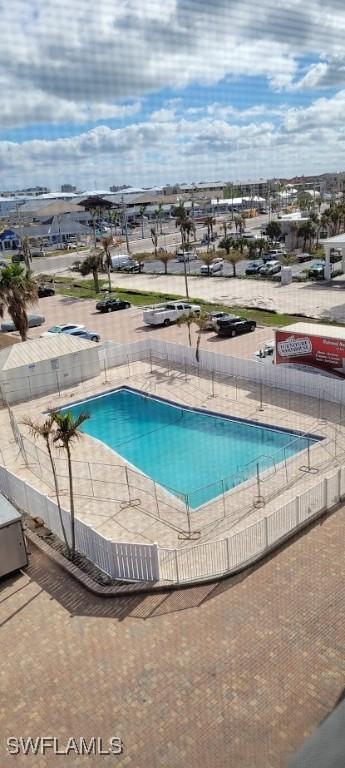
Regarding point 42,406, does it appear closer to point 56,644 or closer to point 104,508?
point 104,508

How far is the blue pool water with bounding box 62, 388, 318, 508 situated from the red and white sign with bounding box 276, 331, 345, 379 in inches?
50.0

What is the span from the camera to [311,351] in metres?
6.23

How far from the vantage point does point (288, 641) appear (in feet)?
8.86

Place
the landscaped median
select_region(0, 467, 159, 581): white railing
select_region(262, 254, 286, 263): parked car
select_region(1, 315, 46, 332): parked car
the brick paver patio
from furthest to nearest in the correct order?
1. select_region(262, 254, 286, 263): parked car
2. select_region(1, 315, 46, 332): parked car
3. the landscaped median
4. select_region(0, 467, 159, 581): white railing
5. the brick paver patio

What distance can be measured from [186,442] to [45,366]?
2270mm

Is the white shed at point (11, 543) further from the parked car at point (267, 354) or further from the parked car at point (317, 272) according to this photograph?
the parked car at point (317, 272)

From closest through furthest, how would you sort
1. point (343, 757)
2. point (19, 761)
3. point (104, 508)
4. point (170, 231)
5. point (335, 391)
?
point (343, 757) < point (19, 761) < point (104, 508) < point (335, 391) < point (170, 231)

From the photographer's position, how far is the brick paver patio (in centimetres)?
224

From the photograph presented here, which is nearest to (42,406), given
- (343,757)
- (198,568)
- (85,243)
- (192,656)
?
(198,568)

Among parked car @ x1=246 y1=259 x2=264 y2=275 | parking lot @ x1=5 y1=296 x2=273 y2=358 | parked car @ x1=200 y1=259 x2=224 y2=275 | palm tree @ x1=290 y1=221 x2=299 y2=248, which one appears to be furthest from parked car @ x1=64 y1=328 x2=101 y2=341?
palm tree @ x1=290 y1=221 x2=299 y2=248

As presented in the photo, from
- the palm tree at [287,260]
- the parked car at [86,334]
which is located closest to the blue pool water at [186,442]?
the parked car at [86,334]

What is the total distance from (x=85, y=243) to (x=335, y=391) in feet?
70.4

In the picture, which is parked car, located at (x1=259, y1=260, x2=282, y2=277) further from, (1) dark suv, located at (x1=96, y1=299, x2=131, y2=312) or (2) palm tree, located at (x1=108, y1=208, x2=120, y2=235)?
(2) palm tree, located at (x1=108, y1=208, x2=120, y2=235)

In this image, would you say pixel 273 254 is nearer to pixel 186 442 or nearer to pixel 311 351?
pixel 311 351
